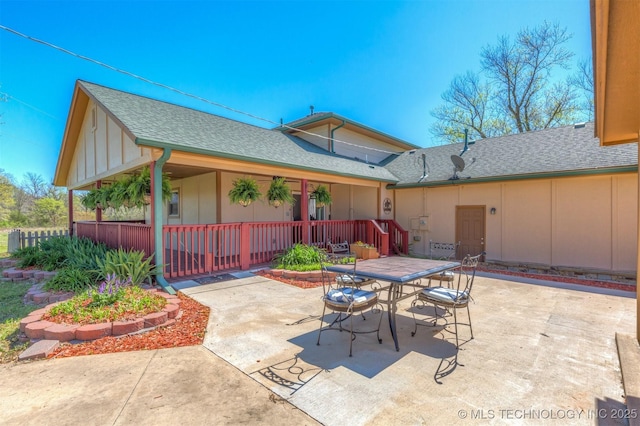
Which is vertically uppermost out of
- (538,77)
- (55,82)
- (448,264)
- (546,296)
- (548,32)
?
(548,32)

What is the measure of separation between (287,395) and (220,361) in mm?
1048

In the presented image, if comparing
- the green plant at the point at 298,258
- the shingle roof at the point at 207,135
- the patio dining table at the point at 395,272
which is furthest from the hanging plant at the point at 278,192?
the patio dining table at the point at 395,272

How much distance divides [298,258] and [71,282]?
15.9 ft

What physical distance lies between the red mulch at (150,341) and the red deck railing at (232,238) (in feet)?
7.76

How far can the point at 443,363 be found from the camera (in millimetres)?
3309

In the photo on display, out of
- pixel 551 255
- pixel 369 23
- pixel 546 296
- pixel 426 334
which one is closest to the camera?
pixel 426 334

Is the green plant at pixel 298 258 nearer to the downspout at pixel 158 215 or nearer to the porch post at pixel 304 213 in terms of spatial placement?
the porch post at pixel 304 213

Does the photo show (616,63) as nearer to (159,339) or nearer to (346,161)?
(159,339)

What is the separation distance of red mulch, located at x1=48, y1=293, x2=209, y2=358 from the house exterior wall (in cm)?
931

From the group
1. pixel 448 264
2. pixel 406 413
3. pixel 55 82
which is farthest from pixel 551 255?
pixel 55 82

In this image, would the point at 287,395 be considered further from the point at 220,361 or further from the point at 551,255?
the point at 551,255

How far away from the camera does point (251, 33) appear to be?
11266mm

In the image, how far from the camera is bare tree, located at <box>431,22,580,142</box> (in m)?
18.9

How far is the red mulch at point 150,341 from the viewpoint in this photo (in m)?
3.63
